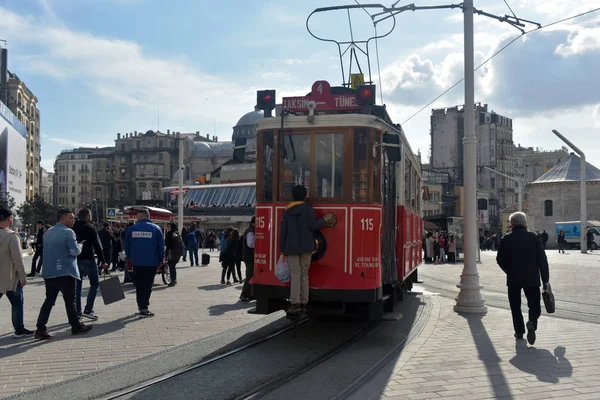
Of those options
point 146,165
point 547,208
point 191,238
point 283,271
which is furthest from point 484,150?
point 283,271

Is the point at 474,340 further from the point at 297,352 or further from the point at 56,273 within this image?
the point at 56,273

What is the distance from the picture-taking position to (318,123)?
8891mm

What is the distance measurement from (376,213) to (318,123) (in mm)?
1464

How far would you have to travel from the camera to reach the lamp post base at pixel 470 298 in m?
12.1

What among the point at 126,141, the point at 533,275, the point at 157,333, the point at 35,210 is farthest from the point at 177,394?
the point at 126,141

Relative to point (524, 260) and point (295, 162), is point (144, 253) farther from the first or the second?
point (524, 260)

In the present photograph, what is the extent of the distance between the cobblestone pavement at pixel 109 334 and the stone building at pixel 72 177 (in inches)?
5770

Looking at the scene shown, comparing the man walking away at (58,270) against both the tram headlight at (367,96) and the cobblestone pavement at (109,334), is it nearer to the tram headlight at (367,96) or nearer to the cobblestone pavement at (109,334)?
the cobblestone pavement at (109,334)

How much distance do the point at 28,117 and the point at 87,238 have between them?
93147 mm

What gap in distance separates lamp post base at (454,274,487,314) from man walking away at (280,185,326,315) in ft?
15.8

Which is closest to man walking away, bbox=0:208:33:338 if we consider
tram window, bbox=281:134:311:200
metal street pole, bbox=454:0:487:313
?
tram window, bbox=281:134:311:200

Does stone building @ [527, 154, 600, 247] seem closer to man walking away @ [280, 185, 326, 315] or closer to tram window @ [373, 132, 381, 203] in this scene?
tram window @ [373, 132, 381, 203]

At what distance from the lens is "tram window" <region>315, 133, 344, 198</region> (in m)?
8.77

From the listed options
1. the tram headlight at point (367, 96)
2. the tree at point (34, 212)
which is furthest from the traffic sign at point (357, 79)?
the tree at point (34, 212)
